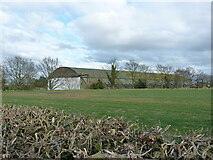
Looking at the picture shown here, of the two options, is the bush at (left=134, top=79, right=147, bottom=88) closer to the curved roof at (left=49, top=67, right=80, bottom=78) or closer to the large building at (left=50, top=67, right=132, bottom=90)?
the large building at (left=50, top=67, right=132, bottom=90)

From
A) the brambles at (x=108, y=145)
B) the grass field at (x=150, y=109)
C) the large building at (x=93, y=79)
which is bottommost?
the grass field at (x=150, y=109)

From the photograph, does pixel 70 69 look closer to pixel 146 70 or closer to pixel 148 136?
pixel 146 70

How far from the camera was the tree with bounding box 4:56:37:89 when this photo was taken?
149 ft

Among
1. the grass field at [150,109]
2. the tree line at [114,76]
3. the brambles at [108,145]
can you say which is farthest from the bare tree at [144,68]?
the brambles at [108,145]

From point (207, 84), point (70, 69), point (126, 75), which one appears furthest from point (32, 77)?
point (207, 84)

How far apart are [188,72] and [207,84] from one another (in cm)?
728

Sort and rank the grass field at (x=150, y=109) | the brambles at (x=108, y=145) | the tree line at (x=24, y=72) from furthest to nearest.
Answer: the tree line at (x=24, y=72) < the grass field at (x=150, y=109) < the brambles at (x=108, y=145)

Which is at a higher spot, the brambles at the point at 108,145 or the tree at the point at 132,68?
the tree at the point at 132,68

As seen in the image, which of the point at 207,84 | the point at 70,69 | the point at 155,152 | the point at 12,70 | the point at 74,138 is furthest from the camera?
the point at 207,84

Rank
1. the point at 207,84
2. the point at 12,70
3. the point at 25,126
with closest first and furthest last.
Answer: 1. the point at 25,126
2. the point at 12,70
3. the point at 207,84

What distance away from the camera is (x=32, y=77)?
47.8 metres

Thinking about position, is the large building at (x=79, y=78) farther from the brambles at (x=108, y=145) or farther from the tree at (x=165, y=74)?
the brambles at (x=108, y=145)

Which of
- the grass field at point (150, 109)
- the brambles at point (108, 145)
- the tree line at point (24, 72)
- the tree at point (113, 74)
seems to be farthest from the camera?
the tree at point (113, 74)

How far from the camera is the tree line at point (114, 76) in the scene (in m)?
45.6
